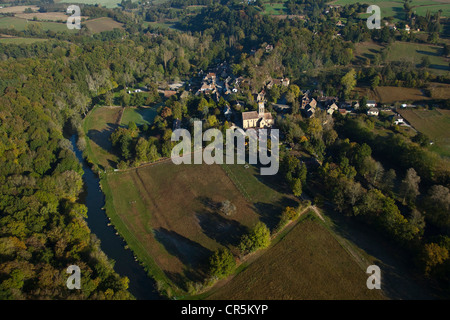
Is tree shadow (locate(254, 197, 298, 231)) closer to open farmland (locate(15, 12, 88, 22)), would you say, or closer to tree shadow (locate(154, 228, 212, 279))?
tree shadow (locate(154, 228, 212, 279))

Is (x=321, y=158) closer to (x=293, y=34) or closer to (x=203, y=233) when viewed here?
(x=203, y=233)

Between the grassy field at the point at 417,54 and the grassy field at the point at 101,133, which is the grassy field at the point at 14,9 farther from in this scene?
the grassy field at the point at 417,54

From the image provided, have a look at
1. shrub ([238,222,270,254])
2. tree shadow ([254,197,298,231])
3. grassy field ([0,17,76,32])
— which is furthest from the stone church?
grassy field ([0,17,76,32])

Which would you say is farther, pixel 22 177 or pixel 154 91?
pixel 154 91

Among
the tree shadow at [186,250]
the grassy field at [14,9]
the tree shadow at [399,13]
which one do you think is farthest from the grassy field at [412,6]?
the grassy field at [14,9]

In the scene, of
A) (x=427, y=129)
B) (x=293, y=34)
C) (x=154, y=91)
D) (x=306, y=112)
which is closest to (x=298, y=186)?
(x=306, y=112)

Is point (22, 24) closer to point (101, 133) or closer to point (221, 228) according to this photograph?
point (101, 133)
